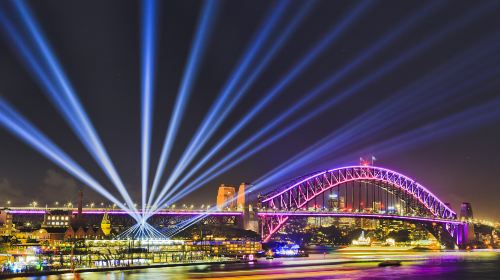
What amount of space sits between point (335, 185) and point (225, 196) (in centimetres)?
2910

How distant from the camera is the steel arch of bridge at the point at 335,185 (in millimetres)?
130625

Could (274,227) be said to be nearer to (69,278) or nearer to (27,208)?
(27,208)

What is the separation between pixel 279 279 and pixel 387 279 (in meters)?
10.8

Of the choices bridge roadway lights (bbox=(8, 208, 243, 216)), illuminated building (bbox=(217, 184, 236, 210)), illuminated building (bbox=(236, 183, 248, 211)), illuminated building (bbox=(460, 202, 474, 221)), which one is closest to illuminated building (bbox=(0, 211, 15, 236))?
bridge roadway lights (bbox=(8, 208, 243, 216))

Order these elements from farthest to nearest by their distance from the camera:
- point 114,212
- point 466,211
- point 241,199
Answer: point 466,211 → point 241,199 → point 114,212

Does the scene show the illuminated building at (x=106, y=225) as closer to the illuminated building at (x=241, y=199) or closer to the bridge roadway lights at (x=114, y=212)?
the bridge roadway lights at (x=114, y=212)

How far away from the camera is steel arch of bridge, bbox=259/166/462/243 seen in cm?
13062

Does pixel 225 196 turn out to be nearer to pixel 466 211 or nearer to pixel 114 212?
pixel 114 212

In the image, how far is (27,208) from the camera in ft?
389

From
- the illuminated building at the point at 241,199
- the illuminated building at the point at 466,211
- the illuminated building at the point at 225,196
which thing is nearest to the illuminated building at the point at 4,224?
the illuminated building at the point at 241,199

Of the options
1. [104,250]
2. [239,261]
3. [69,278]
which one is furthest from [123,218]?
[69,278]

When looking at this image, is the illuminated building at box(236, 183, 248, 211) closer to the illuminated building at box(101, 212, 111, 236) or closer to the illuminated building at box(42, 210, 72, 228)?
the illuminated building at box(101, 212, 111, 236)

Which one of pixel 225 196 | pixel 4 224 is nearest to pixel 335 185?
pixel 225 196

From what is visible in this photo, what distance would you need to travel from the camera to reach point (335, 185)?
6102 inches
